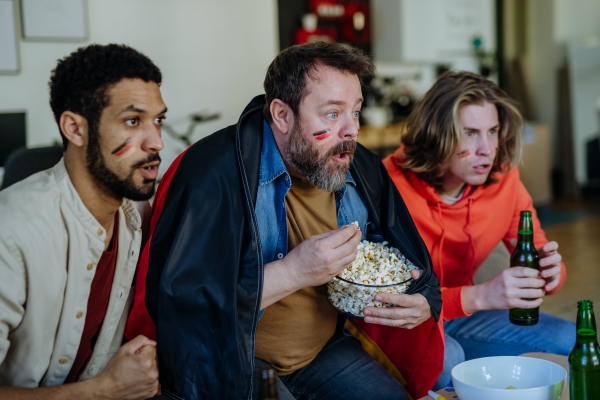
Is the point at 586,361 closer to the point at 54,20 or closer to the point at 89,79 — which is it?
the point at 89,79

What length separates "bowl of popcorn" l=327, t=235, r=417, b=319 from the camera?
1.32 m

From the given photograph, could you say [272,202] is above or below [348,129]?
below

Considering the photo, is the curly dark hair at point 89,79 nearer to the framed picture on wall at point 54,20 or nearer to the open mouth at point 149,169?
the open mouth at point 149,169

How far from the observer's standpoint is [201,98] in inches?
181

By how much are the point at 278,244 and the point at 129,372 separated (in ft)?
1.64

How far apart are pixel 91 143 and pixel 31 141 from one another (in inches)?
118

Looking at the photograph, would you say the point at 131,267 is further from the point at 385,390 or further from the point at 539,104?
the point at 539,104

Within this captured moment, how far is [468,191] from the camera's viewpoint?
6.45 ft

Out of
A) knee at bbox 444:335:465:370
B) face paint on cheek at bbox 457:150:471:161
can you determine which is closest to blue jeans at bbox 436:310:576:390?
knee at bbox 444:335:465:370

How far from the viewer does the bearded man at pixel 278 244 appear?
1.27 meters

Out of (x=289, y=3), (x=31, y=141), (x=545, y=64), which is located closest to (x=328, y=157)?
(x=31, y=141)

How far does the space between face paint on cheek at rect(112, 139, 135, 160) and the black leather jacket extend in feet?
0.55

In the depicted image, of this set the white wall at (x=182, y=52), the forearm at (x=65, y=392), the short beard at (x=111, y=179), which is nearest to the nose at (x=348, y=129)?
the short beard at (x=111, y=179)

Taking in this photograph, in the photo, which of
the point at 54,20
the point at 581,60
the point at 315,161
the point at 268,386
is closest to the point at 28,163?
the point at 315,161
